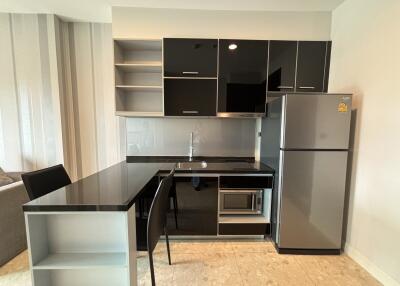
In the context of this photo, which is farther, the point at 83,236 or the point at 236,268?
the point at 236,268

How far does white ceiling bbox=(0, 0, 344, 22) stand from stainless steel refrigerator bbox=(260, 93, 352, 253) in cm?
110

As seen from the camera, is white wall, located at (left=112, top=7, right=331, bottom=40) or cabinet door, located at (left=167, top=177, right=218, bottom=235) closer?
cabinet door, located at (left=167, top=177, right=218, bottom=235)

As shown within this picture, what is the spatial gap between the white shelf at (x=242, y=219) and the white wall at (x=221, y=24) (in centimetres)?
208

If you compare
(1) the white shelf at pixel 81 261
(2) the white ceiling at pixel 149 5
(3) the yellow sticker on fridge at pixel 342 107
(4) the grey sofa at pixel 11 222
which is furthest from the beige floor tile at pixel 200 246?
(2) the white ceiling at pixel 149 5

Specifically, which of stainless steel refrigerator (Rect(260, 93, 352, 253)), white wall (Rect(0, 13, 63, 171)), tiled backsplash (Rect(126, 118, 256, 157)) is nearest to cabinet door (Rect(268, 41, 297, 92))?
stainless steel refrigerator (Rect(260, 93, 352, 253))

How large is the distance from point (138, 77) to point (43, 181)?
1.65 m

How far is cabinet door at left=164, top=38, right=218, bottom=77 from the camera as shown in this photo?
2250 millimetres

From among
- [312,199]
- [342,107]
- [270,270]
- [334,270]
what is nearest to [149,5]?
[342,107]

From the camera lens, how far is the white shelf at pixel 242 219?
222cm

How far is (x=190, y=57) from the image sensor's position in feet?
7.45

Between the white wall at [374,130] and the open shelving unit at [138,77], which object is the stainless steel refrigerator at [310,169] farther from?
the open shelving unit at [138,77]

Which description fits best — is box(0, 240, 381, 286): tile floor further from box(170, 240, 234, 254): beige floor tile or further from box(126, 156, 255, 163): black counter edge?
box(126, 156, 255, 163): black counter edge

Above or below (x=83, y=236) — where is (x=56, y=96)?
above

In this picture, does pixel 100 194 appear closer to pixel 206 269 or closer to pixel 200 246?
pixel 206 269
